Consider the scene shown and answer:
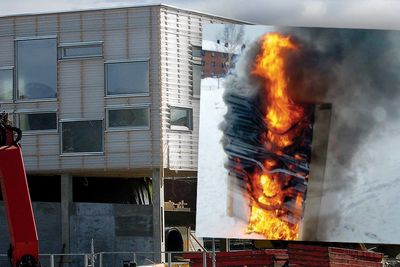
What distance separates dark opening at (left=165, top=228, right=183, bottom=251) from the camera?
121 feet

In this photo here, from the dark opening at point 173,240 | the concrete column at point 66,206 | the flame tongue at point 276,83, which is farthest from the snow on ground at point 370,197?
the concrete column at point 66,206

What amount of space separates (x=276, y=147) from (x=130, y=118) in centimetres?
525

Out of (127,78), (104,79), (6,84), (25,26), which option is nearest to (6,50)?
(25,26)

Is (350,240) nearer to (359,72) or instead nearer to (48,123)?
(359,72)

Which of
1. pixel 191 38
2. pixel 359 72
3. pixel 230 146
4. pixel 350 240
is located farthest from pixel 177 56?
pixel 350 240

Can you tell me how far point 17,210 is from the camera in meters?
15.7

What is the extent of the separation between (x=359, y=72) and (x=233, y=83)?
435 centimetres

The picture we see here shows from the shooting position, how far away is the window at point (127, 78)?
3114 centimetres

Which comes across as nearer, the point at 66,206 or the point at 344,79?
the point at 344,79

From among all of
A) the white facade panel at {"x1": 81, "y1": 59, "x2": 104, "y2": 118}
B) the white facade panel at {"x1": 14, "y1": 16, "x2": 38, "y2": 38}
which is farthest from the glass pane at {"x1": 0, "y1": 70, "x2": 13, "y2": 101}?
the white facade panel at {"x1": 81, "y1": 59, "x2": 104, "y2": 118}

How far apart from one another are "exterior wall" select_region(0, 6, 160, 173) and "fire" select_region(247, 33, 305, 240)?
12.3ft

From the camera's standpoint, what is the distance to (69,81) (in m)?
31.7

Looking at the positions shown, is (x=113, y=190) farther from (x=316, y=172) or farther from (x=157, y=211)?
(x=316, y=172)

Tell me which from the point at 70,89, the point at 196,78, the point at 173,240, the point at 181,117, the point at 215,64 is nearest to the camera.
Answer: the point at 215,64
